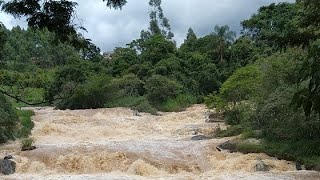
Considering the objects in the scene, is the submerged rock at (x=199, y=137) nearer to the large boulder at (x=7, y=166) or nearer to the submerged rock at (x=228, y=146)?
the submerged rock at (x=228, y=146)

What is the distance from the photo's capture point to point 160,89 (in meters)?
33.2

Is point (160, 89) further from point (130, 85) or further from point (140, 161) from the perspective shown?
point (140, 161)

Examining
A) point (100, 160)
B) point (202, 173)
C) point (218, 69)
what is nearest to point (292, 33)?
point (202, 173)

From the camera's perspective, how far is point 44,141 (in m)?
19.0

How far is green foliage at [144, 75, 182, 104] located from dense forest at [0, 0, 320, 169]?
7 centimetres

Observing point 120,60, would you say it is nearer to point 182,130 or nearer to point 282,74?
point 182,130

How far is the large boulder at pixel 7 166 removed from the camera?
45.5 ft

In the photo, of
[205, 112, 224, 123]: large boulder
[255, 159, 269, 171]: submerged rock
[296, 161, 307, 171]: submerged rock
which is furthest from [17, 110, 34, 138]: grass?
[296, 161, 307, 171]: submerged rock

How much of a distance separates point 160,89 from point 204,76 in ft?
24.0

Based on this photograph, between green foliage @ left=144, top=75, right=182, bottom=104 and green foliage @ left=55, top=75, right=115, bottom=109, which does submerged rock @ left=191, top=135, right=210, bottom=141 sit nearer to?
green foliage @ left=144, top=75, right=182, bottom=104

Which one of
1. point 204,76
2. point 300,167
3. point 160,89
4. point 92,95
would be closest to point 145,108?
point 160,89

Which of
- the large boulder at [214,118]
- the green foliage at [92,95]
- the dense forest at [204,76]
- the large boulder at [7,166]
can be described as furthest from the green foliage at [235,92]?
the large boulder at [7,166]

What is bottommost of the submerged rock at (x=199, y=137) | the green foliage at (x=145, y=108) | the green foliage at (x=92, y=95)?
the submerged rock at (x=199, y=137)

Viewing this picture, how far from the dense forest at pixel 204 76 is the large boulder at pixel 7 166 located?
1.25 metres
